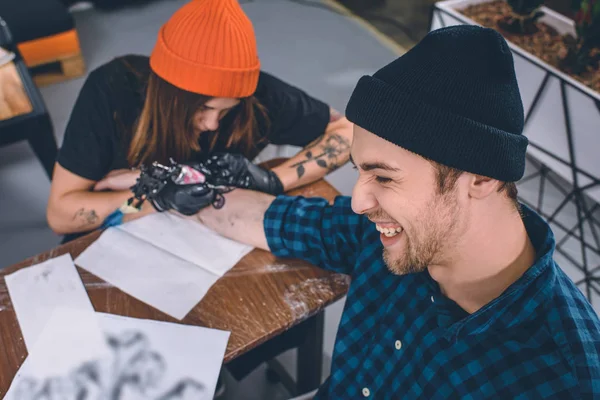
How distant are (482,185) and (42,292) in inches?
34.5

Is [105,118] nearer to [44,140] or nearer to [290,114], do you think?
[290,114]

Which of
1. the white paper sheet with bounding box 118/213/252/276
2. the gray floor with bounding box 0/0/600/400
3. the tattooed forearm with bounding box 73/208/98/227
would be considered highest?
the white paper sheet with bounding box 118/213/252/276

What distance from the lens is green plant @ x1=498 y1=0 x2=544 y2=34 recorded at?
2218 mm

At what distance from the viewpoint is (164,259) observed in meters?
1.14

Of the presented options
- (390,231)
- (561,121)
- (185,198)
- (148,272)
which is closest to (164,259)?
(148,272)

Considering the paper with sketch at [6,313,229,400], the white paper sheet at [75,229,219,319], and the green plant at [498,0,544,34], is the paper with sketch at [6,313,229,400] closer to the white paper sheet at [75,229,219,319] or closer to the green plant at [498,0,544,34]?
the white paper sheet at [75,229,219,319]

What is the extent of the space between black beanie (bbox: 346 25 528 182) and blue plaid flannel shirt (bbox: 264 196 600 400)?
0.69ft

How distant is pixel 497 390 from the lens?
81cm

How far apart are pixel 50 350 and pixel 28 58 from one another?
89.5 inches

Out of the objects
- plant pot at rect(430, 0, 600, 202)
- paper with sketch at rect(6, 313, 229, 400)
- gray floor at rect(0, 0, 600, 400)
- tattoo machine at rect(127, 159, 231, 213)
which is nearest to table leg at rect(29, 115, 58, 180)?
gray floor at rect(0, 0, 600, 400)

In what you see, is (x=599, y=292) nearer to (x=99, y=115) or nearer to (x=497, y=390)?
(x=497, y=390)

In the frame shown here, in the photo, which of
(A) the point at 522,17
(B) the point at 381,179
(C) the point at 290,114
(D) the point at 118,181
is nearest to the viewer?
(B) the point at 381,179

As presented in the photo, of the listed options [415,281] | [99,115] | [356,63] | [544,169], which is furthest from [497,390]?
[356,63]

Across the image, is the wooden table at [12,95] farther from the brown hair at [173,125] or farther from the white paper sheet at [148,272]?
the white paper sheet at [148,272]
